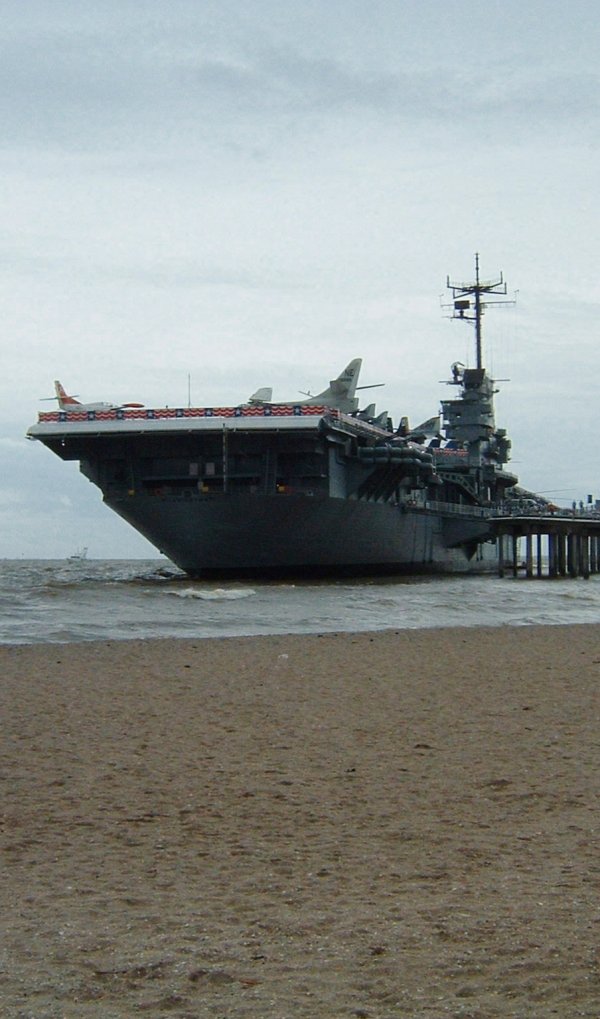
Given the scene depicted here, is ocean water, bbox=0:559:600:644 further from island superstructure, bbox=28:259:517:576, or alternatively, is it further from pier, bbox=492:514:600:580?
pier, bbox=492:514:600:580

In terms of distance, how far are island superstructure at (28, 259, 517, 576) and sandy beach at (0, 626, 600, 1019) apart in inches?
1171

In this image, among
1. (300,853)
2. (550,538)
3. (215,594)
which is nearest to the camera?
(300,853)

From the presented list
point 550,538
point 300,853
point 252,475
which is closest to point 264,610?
point 252,475

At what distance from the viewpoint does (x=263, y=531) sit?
43.8m

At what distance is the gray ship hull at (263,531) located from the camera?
42844mm

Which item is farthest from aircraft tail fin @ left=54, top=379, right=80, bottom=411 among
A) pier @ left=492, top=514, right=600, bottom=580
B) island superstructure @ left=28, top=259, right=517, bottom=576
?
pier @ left=492, top=514, right=600, bottom=580

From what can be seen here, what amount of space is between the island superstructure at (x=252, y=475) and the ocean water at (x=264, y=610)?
275 cm

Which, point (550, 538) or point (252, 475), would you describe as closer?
point (252, 475)

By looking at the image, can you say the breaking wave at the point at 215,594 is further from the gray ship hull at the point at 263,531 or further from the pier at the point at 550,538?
the pier at the point at 550,538

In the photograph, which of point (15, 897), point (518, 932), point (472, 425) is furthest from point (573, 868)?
point (472, 425)

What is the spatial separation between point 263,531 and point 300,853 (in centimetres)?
3784

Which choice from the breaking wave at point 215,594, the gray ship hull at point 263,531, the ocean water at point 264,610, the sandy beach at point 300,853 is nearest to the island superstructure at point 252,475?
the gray ship hull at point 263,531

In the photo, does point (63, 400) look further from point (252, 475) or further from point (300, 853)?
point (300, 853)

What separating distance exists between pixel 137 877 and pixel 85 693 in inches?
276
